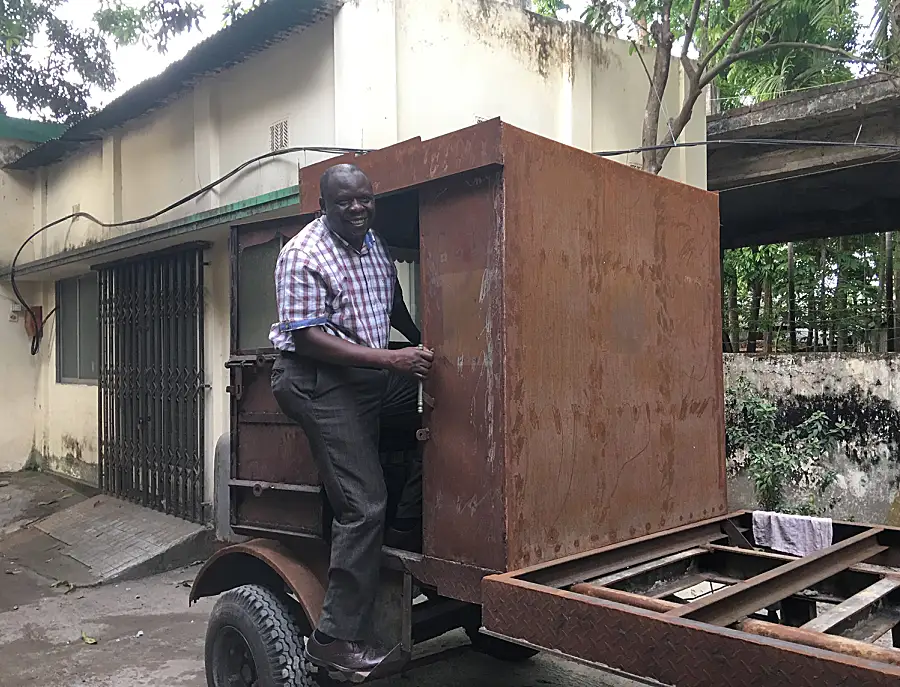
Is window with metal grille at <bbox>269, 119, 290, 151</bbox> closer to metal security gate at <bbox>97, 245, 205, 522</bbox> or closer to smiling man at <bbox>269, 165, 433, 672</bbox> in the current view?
metal security gate at <bbox>97, 245, 205, 522</bbox>

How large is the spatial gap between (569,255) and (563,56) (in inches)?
190

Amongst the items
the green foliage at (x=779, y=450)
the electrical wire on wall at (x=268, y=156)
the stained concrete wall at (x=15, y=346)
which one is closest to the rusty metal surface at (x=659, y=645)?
the electrical wire on wall at (x=268, y=156)

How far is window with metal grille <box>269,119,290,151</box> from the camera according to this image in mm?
6301

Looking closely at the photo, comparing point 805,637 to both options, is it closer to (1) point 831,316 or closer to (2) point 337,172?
(2) point 337,172

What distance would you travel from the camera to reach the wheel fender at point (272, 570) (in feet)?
10.2

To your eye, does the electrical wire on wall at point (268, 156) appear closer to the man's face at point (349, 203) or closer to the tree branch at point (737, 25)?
the tree branch at point (737, 25)

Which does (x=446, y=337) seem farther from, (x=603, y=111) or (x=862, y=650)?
(x=603, y=111)

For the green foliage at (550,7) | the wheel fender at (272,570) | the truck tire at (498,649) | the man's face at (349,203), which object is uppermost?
the green foliage at (550,7)

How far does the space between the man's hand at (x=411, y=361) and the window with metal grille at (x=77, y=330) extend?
781cm

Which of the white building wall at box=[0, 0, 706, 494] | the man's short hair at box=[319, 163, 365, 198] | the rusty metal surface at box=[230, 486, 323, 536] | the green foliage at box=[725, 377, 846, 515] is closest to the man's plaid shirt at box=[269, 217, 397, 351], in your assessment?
the man's short hair at box=[319, 163, 365, 198]

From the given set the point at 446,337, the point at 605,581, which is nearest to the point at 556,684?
the point at 605,581

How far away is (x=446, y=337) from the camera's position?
2.67 m

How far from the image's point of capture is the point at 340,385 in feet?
9.32

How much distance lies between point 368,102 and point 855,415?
14.5 feet
